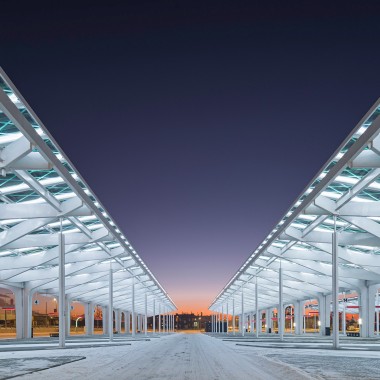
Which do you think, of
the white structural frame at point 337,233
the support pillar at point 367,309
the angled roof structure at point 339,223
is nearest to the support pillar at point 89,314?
the white structural frame at point 337,233

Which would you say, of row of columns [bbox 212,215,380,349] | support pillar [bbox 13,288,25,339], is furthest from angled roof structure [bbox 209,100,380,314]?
support pillar [bbox 13,288,25,339]

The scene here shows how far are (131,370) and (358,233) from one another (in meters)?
22.9

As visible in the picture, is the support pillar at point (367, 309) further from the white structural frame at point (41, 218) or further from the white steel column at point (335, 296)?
the white steel column at point (335, 296)

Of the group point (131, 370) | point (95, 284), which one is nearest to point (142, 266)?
point (95, 284)

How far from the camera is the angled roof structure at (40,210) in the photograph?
65.3 feet

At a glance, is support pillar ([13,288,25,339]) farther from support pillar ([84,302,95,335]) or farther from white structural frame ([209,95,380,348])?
support pillar ([84,302,95,335])

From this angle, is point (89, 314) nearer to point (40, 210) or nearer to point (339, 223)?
point (339, 223)

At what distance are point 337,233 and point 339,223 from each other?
4397 mm

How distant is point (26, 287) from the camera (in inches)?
2190

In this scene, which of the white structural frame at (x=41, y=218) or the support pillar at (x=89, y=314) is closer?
the white structural frame at (x=41, y=218)

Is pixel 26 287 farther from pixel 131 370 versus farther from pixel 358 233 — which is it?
pixel 131 370

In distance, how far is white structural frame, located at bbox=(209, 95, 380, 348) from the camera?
71.8 feet

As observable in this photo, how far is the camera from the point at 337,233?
3225cm

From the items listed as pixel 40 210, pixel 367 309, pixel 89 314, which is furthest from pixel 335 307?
pixel 89 314
